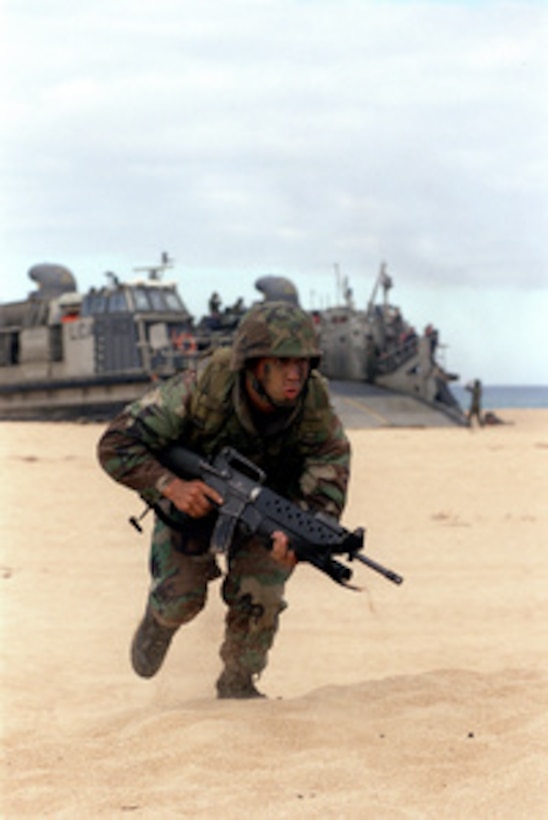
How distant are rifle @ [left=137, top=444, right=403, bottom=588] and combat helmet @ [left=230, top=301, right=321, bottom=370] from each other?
0.36 meters

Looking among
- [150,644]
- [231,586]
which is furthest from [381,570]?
[150,644]

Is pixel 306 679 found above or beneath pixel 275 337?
beneath

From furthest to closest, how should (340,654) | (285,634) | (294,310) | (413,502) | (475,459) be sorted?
1. (475,459)
2. (413,502)
3. (285,634)
4. (340,654)
5. (294,310)

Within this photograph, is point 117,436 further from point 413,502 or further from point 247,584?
point 413,502

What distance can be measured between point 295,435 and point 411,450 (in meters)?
12.6

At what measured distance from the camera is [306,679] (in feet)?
19.4

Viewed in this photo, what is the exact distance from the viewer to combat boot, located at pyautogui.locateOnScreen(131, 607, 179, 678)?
5031 millimetres

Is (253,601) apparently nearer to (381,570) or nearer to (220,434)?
(220,434)

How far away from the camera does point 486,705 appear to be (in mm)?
4508

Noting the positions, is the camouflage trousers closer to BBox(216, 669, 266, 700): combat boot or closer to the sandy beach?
BBox(216, 669, 266, 700): combat boot

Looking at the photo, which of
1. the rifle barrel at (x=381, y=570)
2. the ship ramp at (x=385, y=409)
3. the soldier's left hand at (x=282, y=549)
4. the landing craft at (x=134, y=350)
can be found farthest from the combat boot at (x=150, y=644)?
the ship ramp at (x=385, y=409)

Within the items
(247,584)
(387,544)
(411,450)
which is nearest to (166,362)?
(411,450)

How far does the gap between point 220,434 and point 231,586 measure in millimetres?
640

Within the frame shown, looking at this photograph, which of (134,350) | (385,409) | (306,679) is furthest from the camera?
(385,409)
